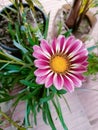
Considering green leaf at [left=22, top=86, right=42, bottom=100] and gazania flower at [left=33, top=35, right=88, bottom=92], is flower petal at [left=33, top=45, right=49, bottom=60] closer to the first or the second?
gazania flower at [left=33, top=35, right=88, bottom=92]

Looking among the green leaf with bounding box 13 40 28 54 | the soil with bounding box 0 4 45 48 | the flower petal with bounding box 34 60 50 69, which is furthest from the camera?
the soil with bounding box 0 4 45 48

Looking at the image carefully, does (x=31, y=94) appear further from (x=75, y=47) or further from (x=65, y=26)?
(x=65, y=26)

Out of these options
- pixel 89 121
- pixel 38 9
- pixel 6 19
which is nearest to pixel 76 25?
pixel 38 9

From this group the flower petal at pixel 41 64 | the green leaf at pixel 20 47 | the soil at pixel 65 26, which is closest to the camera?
the flower petal at pixel 41 64

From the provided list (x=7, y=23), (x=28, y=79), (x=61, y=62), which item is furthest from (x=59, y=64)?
(x=7, y=23)

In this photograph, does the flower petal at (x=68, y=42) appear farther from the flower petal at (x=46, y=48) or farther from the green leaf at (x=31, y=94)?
the green leaf at (x=31, y=94)

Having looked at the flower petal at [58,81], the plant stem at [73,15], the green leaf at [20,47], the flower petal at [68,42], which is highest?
the plant stem at [73,15]

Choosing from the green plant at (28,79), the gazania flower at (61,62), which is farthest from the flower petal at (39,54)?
the green plant at (28,79)

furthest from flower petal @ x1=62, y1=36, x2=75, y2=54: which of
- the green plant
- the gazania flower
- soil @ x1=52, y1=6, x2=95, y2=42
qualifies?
soil @ x1=52, y1=6, x2=95, y2=42

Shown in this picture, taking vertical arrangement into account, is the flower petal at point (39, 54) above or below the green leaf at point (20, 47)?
below
